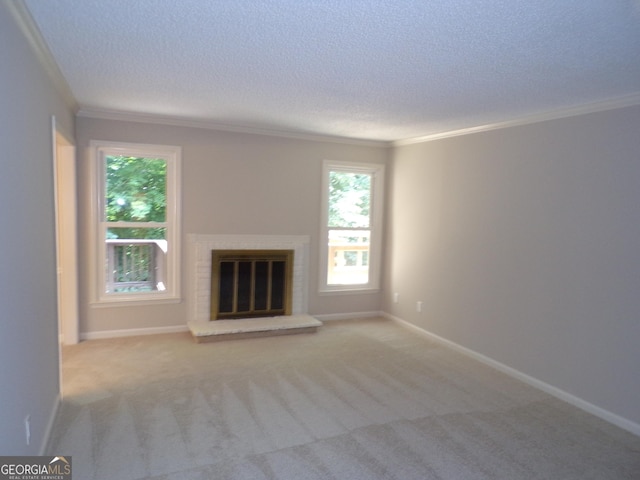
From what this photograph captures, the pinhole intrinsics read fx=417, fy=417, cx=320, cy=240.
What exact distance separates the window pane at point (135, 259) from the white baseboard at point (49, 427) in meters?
1.77

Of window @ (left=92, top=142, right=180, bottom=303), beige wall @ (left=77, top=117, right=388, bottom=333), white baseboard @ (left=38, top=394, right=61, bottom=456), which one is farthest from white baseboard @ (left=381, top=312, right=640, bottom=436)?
white baseboard @ (left=38, top=394, right=61, bottom=456)

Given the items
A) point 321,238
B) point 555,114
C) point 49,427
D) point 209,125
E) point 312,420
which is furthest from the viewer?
point 321,238

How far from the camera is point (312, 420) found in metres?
2.95

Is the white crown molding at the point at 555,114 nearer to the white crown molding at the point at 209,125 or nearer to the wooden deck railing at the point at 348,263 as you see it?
the white crown molding at the point at 209,125

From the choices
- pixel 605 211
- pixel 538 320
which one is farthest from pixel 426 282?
pixel 605 211

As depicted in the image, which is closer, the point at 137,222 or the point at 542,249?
the point at 542,249

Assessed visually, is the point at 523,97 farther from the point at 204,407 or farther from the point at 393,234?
the point at 204,407

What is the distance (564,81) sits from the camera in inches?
107

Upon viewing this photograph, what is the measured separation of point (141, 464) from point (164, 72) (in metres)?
2.48

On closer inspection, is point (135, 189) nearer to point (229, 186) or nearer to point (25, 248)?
point (229, 186)

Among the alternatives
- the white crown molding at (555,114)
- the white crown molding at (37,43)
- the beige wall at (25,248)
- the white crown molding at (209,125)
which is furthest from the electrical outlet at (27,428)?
the white crown molding at (555,114)

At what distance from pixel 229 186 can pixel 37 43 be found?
2.65m

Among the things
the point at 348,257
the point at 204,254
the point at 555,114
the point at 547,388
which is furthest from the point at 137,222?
the point at 547,388

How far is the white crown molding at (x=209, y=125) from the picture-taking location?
13.9ft
